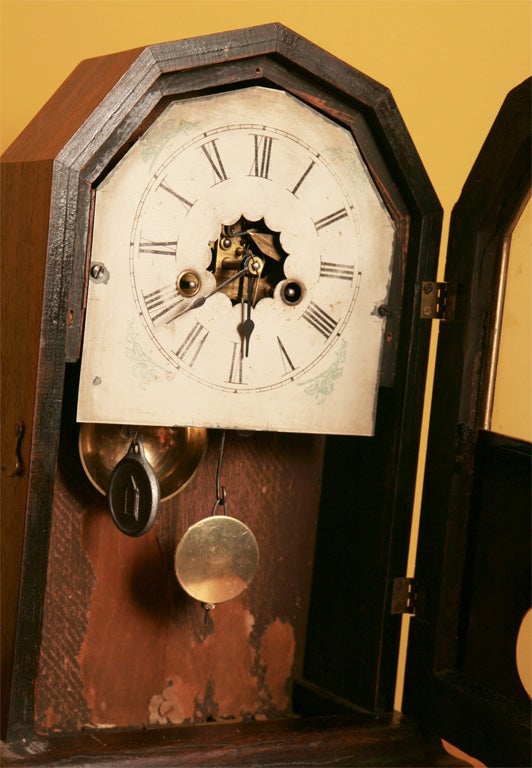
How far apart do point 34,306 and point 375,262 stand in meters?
0.53

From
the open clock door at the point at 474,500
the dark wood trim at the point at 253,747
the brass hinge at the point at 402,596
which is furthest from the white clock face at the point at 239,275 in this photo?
the dark wood trim at the point at 253,747

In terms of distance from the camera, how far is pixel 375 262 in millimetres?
1766

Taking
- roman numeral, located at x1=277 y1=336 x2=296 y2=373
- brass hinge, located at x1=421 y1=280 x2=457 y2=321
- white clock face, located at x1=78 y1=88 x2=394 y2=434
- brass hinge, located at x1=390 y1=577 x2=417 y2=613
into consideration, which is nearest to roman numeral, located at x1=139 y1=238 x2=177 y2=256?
white clock face, located at x1=78 y1=88 x2=394 y2=434

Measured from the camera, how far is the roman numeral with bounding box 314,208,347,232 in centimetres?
171

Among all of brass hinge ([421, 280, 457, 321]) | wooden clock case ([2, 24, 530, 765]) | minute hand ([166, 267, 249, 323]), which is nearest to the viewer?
wooden clock case ([2, 24, 530, 765])

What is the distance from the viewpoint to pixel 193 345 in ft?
5.41

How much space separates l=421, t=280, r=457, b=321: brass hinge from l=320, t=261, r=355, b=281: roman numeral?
4.6 inches

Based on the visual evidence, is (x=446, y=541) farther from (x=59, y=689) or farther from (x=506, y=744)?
(x=59, y=689)

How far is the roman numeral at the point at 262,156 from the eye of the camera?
1662 mm

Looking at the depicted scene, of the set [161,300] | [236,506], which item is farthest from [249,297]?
[236,506]

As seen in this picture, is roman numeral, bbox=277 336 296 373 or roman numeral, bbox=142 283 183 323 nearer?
roman numeral, bbox=142 283 183 323

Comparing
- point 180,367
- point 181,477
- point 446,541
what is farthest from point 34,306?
point 446,541

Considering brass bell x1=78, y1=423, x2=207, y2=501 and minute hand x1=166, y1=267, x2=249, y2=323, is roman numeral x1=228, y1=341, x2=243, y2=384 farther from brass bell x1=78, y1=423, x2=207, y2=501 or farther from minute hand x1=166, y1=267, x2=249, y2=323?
brass bell x1=78, y1=423, x2=207, y2=501

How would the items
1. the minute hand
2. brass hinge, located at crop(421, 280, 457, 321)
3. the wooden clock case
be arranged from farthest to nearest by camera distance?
brass hinge, located at crop(421, 280, 457, 321) < the minute hand < the wooden clock case
